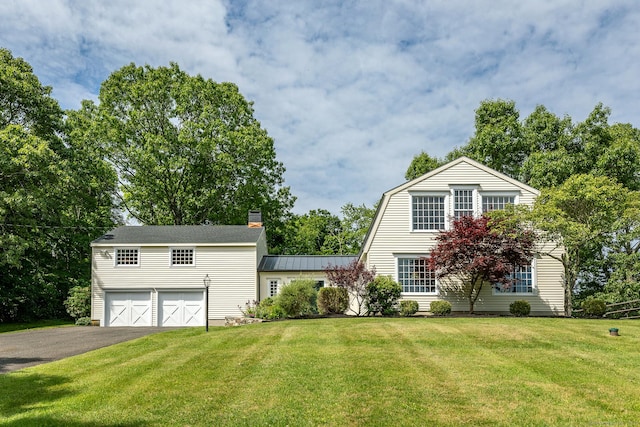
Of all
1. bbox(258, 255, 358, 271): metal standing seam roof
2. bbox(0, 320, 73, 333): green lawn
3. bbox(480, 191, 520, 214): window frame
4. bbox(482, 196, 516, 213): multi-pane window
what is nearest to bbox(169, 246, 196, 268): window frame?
bbox(258, 255, 358, 271): metal standing seam roof

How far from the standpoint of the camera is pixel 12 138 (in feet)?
82.1

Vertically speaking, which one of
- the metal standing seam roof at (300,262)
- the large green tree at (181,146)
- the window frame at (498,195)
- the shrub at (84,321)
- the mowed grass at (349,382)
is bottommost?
the shrub at (84,321)

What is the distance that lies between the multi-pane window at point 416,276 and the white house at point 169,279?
28.2ft

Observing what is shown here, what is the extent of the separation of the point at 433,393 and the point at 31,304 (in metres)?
29.7

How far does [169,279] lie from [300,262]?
761cm

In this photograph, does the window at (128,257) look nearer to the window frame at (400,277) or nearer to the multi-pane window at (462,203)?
the window frame at (400,277)

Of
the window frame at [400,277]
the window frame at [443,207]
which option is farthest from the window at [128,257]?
the window frame at [443,207]

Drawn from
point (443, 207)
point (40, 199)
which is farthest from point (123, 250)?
point (443, 207)

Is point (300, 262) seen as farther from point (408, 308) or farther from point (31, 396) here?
point (31, 396)

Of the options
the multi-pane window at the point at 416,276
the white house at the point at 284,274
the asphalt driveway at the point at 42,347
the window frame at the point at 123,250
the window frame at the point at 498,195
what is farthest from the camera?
the white house at the point at 284,274

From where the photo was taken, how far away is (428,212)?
23.1 m

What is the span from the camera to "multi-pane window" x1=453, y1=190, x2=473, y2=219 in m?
22.9

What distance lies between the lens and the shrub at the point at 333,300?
21.9 metres

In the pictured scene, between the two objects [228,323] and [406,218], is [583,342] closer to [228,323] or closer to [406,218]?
[406,218]
